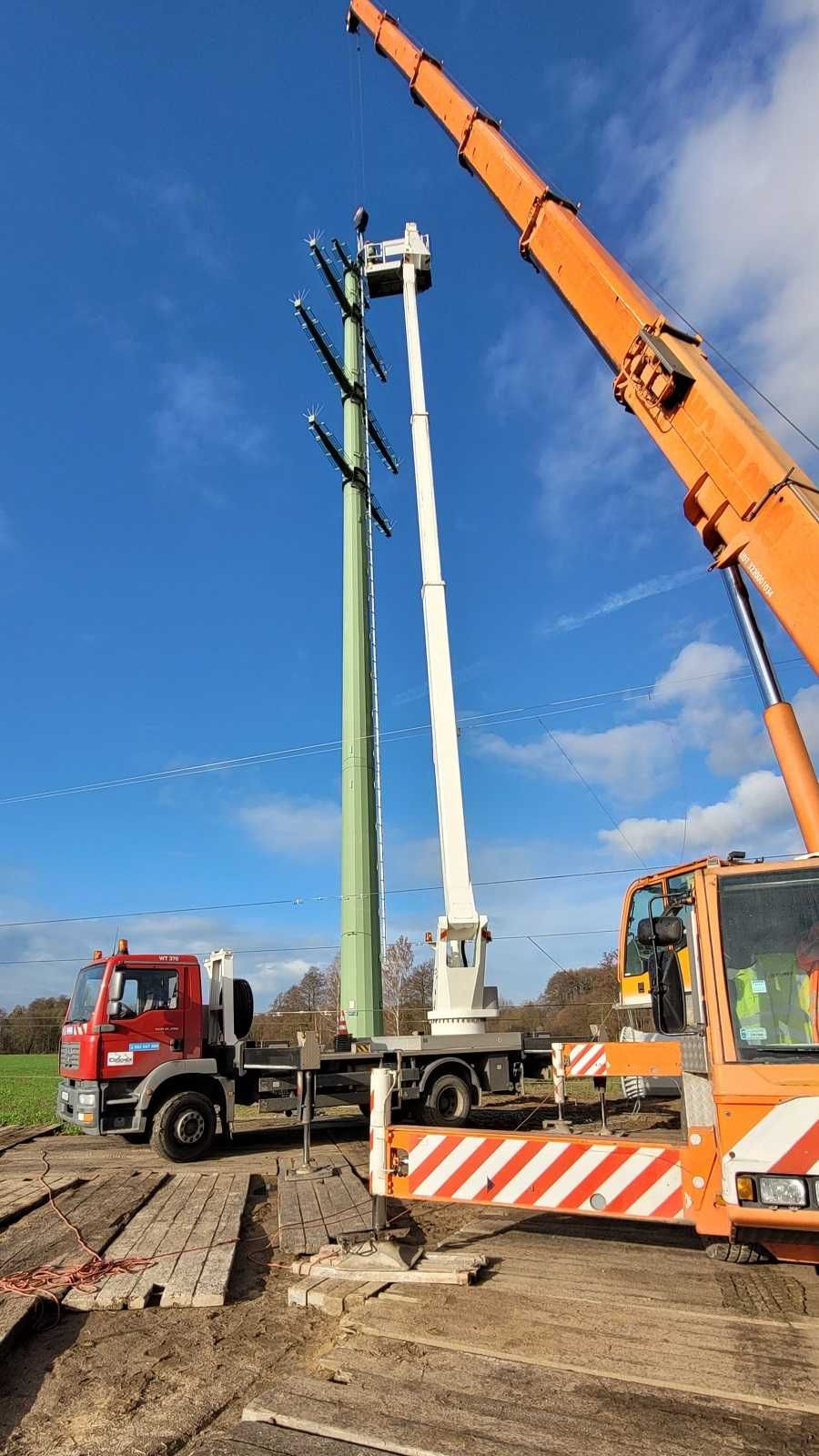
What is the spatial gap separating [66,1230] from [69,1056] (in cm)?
415

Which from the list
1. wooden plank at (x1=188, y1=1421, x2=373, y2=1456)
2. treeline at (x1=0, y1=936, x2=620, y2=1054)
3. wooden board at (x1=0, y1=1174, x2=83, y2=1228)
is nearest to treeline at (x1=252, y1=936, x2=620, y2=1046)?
treeline at (x1=0, y1=936, x2=620, y2=1054)

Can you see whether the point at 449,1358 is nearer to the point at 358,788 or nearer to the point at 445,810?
the point at 445,810

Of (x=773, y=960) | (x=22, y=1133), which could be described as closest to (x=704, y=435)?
(x=773, y=960)

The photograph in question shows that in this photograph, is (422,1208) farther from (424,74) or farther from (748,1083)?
(424,74)

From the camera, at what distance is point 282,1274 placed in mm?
5672

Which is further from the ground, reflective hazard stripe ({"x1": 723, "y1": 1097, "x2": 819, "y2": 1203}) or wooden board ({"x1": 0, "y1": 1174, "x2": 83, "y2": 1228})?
reflective hazard stripe ({"x1": 723, "y1": 1097, "x2": 819, "y2": 1203})

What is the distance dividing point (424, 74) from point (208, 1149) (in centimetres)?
1534

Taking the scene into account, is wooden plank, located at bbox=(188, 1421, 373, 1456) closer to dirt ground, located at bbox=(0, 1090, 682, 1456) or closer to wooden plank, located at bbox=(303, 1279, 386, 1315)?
dirt ground, located at bbox=(0, 1090, 682, 1456)

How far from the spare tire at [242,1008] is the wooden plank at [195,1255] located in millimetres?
3351

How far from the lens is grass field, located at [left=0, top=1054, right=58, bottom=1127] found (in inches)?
625

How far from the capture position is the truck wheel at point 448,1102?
11094 millimetres

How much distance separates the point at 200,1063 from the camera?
10.2 meters

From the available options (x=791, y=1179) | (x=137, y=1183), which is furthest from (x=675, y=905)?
(x=137, y=1183)

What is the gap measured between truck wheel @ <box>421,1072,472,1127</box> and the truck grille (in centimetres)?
450
